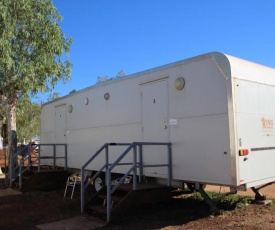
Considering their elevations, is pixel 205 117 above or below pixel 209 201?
above

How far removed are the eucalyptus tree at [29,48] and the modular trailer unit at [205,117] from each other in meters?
5.13

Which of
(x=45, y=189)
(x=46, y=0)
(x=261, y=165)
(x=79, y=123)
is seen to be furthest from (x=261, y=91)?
(x=46, y=0)

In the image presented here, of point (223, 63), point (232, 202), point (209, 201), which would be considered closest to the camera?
point (223, 63)

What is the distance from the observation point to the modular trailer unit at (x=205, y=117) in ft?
20.3

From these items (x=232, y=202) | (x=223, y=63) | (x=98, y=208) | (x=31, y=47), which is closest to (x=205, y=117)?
(x=223, y=63)

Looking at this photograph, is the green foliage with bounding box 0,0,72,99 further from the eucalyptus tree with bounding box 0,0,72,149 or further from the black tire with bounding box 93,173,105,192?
the black tire with bounding box 93,173,105,192

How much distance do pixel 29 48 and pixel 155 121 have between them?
7479 millimetres

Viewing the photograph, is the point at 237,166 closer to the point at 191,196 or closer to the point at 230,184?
the point at 230,184

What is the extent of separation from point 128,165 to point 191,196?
201 centimetres

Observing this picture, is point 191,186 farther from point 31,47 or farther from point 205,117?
point 31,47

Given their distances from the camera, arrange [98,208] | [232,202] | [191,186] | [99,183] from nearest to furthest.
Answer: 1. [98,208]
2. [191,186]
3. [232,202]
4. [99,183]

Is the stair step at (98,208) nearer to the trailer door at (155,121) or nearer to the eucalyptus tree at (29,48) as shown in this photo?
the trailer door at (155,121)

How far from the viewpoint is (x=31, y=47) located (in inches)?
517

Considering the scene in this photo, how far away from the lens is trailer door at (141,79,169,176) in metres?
7.33
